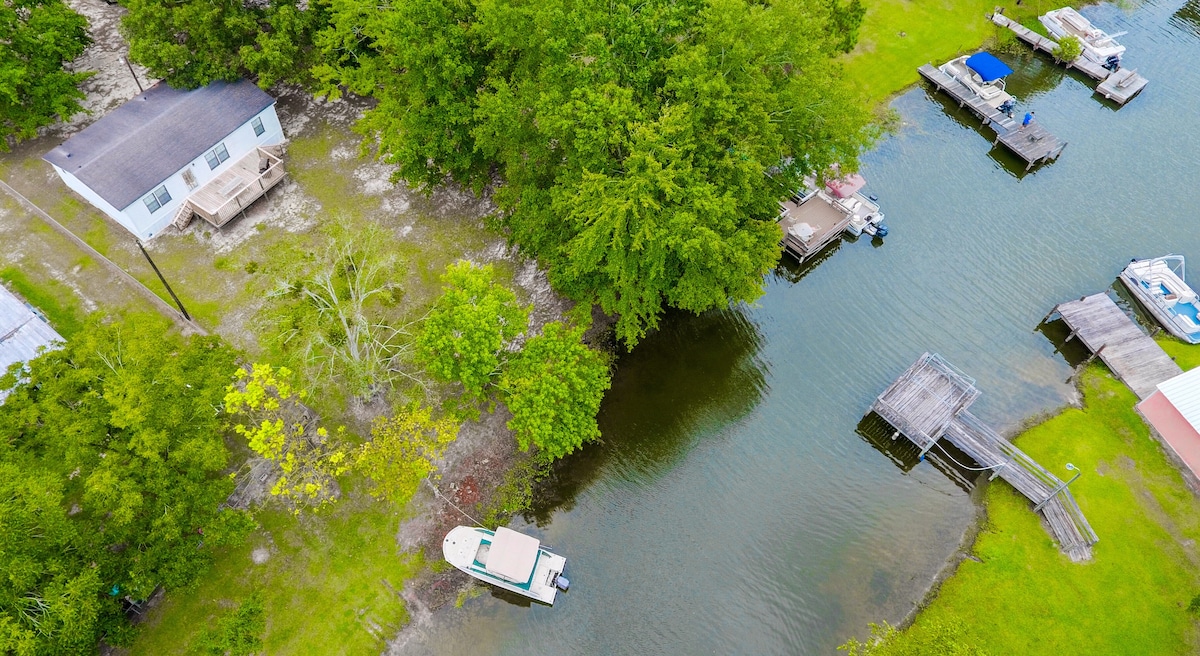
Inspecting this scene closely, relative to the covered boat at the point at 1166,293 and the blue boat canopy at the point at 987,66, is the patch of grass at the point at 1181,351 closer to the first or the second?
the covered boat at the point at 1166,293

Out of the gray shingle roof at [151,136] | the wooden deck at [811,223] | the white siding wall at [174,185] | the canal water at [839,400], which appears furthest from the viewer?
the wooden deck at [811,223]

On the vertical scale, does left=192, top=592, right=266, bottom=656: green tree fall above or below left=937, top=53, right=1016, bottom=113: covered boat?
below

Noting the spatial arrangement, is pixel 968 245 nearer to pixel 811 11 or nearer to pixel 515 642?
pixel 811 11

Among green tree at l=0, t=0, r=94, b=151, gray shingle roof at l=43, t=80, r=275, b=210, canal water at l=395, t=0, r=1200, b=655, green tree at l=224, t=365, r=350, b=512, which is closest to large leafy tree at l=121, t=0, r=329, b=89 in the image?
gray shingle roof at l=43, t=80, r=275, b=210

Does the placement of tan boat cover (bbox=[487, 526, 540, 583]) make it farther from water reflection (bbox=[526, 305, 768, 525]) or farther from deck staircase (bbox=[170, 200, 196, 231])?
deck staircase (bbox=[170, 200, 196, 231])

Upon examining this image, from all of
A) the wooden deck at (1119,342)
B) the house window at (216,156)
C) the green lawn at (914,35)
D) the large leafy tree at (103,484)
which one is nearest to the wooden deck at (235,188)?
the house window at (216,156)

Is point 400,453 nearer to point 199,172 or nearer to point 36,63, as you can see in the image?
point 199,172

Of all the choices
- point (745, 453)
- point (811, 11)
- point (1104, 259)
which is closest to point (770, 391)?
point (745, 453)

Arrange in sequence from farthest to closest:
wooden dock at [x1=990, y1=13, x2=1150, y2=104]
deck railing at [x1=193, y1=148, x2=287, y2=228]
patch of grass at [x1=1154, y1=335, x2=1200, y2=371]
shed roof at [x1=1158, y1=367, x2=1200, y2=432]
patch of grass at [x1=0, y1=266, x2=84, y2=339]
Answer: wooden dock at [x1=990, y1=13, x2=1150, y2=104] < deck railing at [x1=193, y1=148, x2=287, y2=228] < patch of grass at [x1=1154, y1=335, x2=1200, y2=371] < patch of grass at [x1=0, y1=266, x2=84, y2=339] < shed roof at [x1=1158, y1=367, x2=1200, y2=432]
